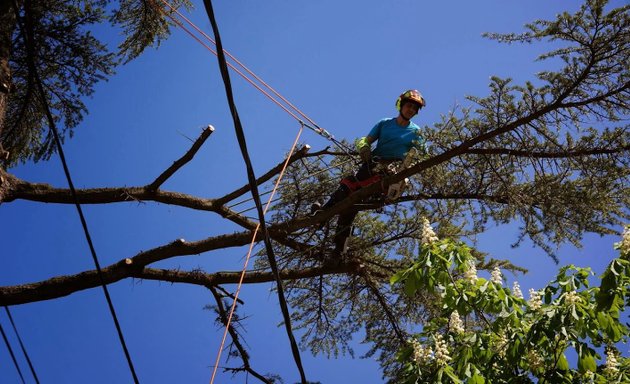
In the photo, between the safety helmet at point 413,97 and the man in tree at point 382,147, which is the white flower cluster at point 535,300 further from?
the safety helmet at point 413,97

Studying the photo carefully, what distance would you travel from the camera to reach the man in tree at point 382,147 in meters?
7.09

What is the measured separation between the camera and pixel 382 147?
724 centimetres

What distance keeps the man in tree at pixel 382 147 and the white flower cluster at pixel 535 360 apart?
9.12 ft

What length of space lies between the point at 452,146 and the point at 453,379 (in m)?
2.86

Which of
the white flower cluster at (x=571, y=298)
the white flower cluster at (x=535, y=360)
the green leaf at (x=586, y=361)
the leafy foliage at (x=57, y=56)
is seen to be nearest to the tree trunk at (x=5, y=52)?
the leafy foliage at (x=57, y=56)

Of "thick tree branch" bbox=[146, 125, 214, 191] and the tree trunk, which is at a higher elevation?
the tree trunk

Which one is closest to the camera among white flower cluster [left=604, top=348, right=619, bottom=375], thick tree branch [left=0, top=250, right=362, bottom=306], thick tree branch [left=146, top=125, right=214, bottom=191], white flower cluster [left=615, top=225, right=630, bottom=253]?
white flower cluster [left=615, top=225, right=630, bottom=253]

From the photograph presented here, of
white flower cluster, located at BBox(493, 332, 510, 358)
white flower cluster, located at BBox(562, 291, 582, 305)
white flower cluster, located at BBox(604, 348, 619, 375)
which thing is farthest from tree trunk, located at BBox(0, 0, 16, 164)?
white flower cluster, located at BBox(604, 348, 619, 375)

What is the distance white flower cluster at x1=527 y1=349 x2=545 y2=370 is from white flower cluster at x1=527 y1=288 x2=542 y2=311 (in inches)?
11.8

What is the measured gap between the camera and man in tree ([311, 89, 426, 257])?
7.09 m

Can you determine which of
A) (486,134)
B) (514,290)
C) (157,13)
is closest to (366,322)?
(486,134)

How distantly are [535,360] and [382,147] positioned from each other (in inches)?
126

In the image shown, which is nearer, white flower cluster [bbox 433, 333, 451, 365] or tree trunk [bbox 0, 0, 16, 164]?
white flower cluster [bbox 433, 333, 451, 365]

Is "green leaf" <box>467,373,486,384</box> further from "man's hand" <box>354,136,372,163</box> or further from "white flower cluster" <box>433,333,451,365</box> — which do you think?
"man's hand" <box>354,136,372,163</box>
